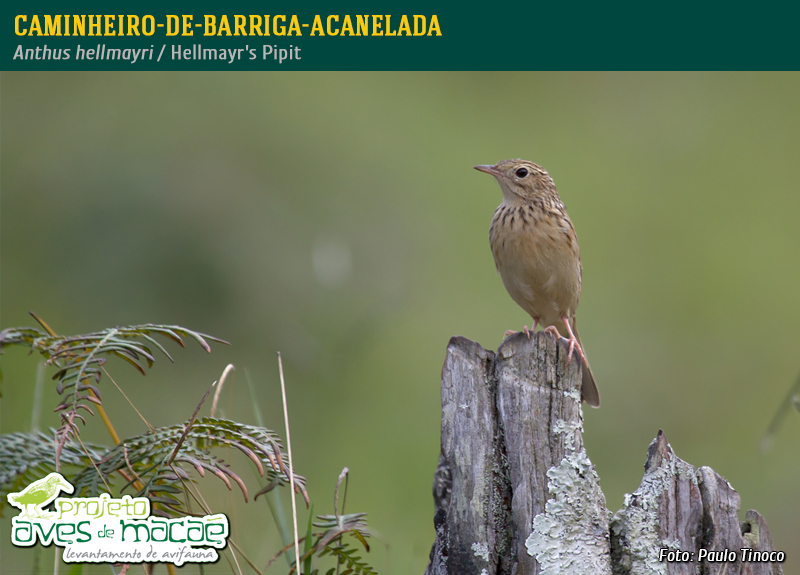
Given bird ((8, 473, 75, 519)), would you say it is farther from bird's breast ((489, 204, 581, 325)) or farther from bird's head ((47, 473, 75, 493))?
bird's breast ((489, 204, 581, 325))

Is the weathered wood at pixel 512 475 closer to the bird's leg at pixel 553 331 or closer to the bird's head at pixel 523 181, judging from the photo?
the bird's leg at pixel 553 331

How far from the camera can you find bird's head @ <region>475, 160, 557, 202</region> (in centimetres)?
516

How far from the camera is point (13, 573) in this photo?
163 inches

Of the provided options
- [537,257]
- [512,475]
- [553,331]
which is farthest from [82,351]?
[537,257]

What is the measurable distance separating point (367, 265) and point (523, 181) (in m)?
5.60

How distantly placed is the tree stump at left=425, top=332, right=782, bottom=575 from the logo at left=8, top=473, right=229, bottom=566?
0.89 m

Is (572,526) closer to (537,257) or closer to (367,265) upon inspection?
(537,257)

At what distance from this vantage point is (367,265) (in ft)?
34.9

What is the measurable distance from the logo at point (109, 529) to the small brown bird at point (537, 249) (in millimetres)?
2403

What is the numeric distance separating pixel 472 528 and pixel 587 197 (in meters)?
11.2

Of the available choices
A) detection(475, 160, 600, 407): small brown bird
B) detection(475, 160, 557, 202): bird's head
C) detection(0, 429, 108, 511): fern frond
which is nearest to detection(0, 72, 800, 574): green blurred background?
detection(475, 160, 600, 407): small brown bird

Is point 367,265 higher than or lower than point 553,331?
higher

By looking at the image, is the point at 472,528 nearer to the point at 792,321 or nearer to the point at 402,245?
the point at 402,245

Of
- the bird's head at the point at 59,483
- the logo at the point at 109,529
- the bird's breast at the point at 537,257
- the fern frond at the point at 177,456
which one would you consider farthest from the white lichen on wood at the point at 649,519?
the bird's head at the point at 59,483
